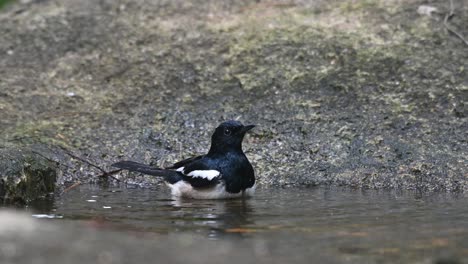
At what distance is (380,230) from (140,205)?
1873mm

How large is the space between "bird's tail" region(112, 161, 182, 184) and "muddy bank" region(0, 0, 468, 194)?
1.40ft

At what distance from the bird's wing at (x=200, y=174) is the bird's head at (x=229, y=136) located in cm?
19

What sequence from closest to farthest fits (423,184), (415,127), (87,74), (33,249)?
(33,249)
(423,184)
(415,127)
(87,74)

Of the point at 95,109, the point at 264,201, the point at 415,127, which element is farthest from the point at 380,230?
the point at 95,109

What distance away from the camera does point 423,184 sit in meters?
6.49

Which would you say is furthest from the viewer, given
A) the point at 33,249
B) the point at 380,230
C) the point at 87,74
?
the point at 87,74

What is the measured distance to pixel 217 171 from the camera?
6.66 meters

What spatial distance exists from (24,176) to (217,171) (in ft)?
4.97

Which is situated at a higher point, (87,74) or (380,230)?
(87,74)

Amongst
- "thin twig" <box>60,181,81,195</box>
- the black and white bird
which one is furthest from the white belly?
"thin twig" <box>60,181,81,195</box>

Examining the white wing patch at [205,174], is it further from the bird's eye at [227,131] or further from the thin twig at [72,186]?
the thin twig at [72,186]

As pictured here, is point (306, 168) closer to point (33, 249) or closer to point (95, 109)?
point (95, 109)

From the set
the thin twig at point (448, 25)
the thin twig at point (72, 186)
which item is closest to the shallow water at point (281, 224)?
the thin twig at point (72, 186)

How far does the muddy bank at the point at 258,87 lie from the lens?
6.93 meters
